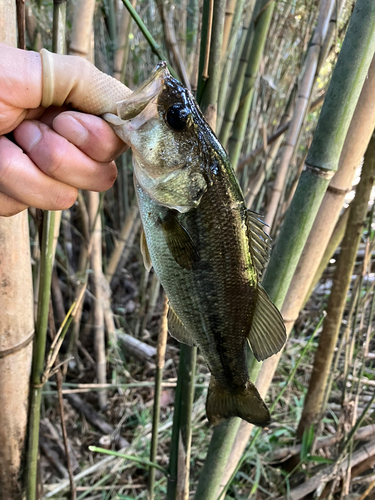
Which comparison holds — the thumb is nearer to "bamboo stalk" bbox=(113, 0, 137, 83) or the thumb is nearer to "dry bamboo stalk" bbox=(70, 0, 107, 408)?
"dry bamboo stalk" bbox=(70, 0, 107, 408)

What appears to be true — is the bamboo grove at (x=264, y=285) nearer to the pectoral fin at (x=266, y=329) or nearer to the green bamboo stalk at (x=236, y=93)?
the green bamboo stalk at (x=236, y=93)

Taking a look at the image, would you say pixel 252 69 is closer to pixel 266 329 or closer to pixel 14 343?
pixel 266 329

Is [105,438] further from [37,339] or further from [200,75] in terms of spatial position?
[200,75]

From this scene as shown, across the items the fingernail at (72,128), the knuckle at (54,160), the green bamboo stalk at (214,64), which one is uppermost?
the green bamboo stalk at (214,64)

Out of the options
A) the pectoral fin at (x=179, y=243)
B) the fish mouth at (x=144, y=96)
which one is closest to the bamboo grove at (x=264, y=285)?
the fish mouth at (x=144, y=96)

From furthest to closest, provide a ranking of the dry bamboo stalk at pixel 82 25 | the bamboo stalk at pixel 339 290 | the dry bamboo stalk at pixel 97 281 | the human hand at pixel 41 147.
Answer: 1. the dry bamboo stalk at pixel 97 281
2. the bamboo stalk at pixel 339 290
3. the dry bamboo stalk at pixel 82 25
4. the human hand at pixel 41 147

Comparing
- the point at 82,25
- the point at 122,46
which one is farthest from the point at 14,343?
the point at 122,46

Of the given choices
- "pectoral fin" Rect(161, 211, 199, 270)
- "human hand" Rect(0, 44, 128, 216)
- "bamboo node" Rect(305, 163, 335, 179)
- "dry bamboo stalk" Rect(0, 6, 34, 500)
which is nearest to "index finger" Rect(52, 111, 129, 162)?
"human hand" Rect(0, 44, 128, 216)

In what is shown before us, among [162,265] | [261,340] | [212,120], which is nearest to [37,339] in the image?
[162,265]
